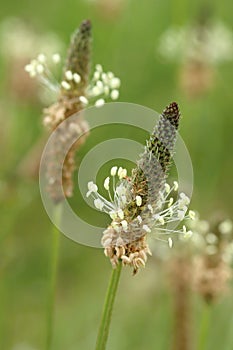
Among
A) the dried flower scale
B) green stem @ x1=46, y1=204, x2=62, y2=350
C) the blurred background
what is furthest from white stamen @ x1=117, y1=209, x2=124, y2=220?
the blurred background

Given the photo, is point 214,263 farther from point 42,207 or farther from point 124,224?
point 42,207

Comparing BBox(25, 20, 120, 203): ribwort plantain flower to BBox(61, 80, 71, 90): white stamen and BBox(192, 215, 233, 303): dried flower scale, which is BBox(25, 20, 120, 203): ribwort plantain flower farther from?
BBox(192, 215, 233, 303): dried flower scale

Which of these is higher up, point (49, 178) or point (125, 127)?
point (125, 127)

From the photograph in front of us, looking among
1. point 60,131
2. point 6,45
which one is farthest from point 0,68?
point 60,131

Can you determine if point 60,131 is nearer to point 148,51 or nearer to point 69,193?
point 69,193

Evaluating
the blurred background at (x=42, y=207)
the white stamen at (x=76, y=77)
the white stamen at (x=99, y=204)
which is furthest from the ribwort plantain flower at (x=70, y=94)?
the blurred background at (x=42, y=207)

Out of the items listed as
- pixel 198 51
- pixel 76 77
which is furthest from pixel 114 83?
pixel 198 51
